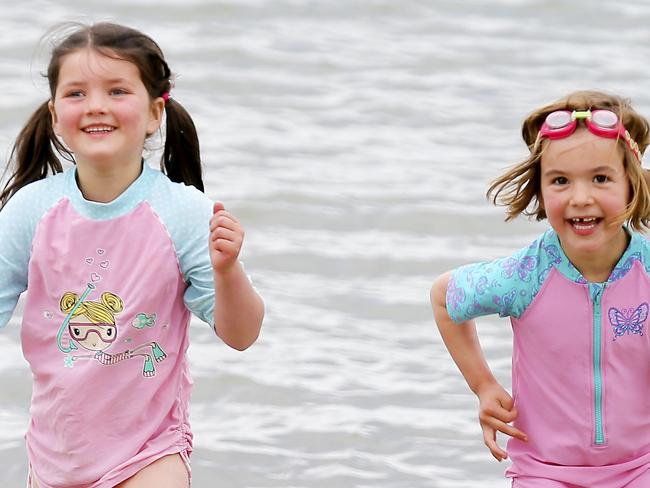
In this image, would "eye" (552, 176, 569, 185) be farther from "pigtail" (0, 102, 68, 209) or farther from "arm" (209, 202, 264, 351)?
"pigtail" (0, 102, 68, 209)

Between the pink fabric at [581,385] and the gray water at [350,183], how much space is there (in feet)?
4.93

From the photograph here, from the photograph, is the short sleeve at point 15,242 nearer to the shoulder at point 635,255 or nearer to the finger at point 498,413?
the finger at point 498,413

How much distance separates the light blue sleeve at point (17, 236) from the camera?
170 inches

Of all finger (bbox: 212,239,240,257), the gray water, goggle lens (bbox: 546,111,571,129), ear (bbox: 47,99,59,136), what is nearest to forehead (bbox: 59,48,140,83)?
ear (bbox: 47,99,59,136)

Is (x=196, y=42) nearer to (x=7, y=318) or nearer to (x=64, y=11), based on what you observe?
(x=64, y=11)

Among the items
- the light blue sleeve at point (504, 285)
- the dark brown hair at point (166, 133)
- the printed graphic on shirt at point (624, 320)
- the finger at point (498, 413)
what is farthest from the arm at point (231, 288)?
the printed graphic on shirt at point (624, 320)

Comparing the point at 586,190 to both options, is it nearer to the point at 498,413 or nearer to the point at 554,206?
the point at 554,206

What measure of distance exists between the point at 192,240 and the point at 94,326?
328 mm

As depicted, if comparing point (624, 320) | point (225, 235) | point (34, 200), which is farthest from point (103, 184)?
point (624, 320)

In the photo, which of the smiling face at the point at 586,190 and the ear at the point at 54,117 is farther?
the ear at the point at 54,117

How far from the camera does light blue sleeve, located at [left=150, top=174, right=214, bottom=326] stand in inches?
169

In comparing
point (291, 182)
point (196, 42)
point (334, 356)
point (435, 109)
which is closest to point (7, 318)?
point (334, 356)

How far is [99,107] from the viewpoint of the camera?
4.25m

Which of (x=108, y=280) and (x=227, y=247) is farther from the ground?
(x=227, y=247)
